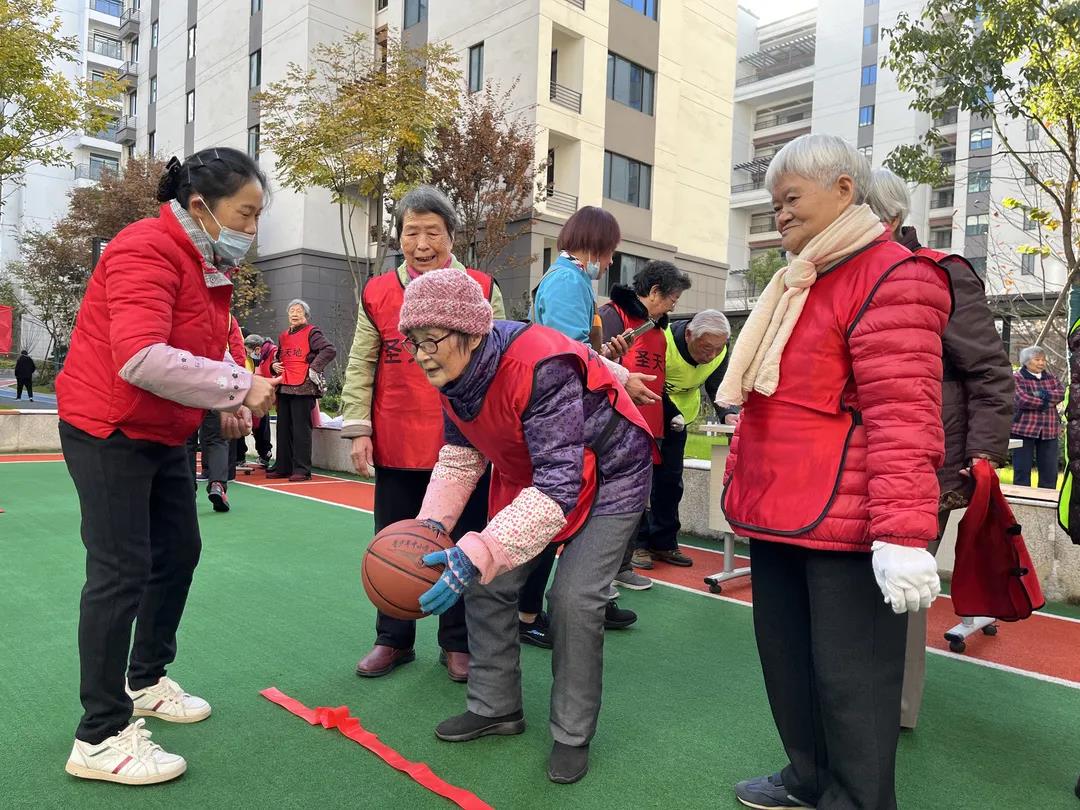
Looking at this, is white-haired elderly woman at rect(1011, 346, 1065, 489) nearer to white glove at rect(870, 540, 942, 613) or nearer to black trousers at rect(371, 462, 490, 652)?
black trousers at rect(371, 462, 490, 652)

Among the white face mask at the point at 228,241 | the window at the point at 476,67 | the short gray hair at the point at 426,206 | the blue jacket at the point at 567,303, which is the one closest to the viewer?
the white face mask at the point at 228,241

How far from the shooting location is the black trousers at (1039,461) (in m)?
8.86

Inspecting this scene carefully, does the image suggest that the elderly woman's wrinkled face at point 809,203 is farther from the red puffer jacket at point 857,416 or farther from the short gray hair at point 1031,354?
the short gray hair at point 1031,354

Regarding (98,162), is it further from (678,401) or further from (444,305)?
(444,305)

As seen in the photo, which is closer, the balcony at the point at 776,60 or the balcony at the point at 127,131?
the balcony at the point at 127,131

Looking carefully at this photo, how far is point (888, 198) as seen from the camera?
2.64 m

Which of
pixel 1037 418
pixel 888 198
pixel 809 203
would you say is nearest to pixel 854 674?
pixel 809 203

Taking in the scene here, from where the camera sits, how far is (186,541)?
2.88 metres

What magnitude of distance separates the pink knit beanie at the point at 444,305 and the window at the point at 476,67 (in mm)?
20940

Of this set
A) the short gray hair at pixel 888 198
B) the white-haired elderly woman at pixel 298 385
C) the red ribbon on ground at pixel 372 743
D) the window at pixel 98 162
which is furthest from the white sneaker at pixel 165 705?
the window at pixel 98 162

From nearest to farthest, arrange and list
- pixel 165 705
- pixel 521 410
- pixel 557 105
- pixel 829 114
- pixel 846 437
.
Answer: pixel 846 437 < pixel 521 410 < pixel 165 705 < pixel 557 105 < pixel 829 114

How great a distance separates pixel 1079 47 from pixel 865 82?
36302 mm

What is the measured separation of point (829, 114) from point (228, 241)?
44.1 m

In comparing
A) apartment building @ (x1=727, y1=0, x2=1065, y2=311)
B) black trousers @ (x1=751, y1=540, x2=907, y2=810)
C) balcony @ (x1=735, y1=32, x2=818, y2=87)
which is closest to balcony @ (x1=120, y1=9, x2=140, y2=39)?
apartment building @ (x1=727, y1=0, x2=1065, y2=311)
